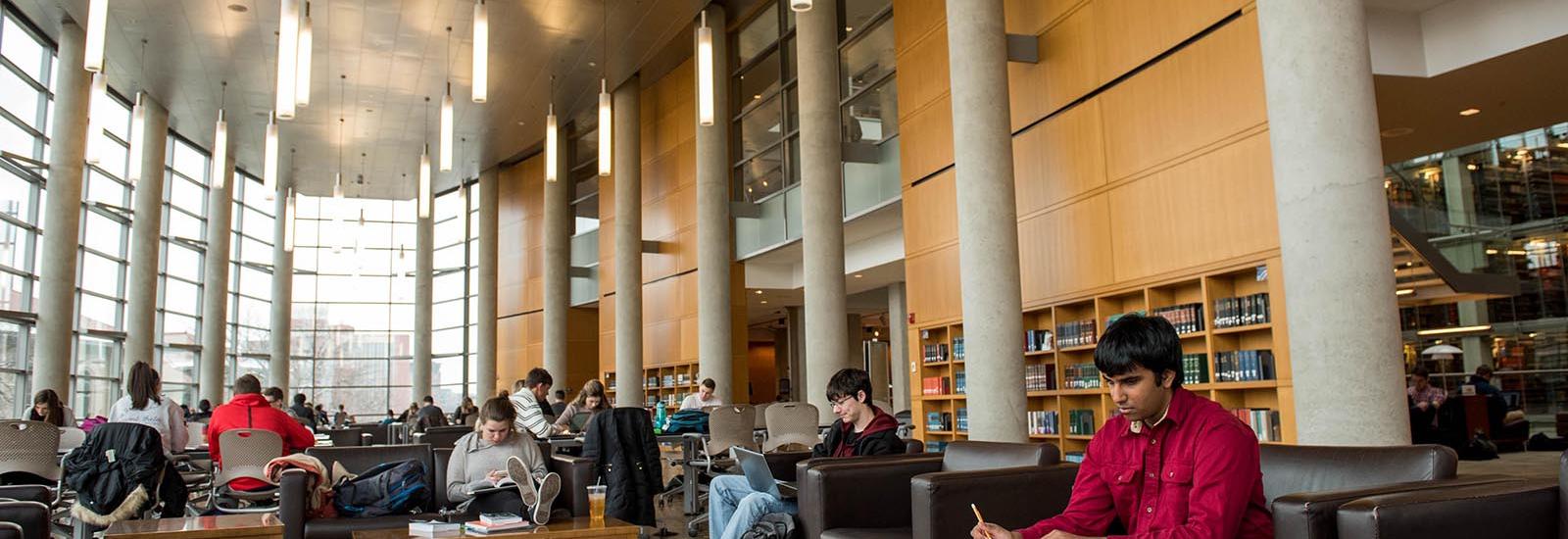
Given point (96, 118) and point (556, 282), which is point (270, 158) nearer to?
point (96, 118)

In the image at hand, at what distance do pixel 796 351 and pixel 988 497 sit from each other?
16833 mm

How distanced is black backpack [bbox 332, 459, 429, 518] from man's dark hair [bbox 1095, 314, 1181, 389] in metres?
3.83

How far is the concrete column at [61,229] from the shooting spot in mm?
12930

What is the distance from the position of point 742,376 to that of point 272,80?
8085 mm

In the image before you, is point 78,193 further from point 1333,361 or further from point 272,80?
point 1333,361

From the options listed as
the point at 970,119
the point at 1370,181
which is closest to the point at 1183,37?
the point at 970,119

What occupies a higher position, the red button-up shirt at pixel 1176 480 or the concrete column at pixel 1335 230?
the concrete column at pixel 1335 230

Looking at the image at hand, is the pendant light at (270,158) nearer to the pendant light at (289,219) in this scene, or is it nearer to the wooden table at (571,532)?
the pendant light at (289,219)

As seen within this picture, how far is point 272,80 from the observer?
51.8 ft

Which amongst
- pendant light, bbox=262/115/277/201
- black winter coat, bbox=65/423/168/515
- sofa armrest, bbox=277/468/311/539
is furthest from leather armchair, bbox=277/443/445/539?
pendant light, bbox=262/115/277/201

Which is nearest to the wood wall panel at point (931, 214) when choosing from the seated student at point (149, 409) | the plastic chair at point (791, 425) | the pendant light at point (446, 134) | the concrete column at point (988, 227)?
the concrete column at point (988, 227)

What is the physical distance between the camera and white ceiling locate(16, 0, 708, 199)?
42.5 ft

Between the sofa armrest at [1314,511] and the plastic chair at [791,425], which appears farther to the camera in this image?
the plastic chair at [791,425]

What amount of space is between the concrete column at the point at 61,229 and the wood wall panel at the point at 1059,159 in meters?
11.3
